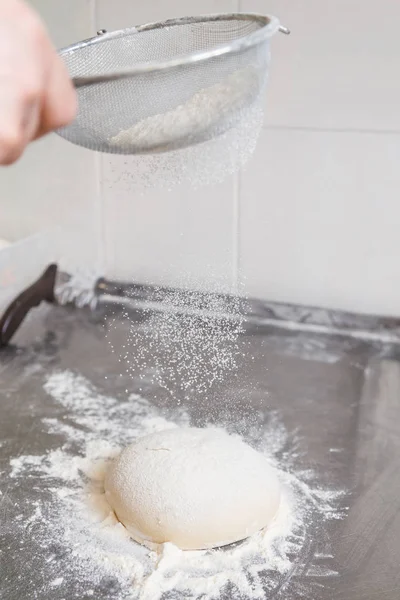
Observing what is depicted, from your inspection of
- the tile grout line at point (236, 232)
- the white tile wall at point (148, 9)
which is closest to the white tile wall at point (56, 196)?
the white tile wall at point (148, 9)

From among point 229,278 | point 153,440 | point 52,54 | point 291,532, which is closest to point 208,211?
point 229,278

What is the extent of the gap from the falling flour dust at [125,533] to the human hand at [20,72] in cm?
45

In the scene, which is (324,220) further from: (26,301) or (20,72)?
(20,72)

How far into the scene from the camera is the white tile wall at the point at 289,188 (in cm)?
108

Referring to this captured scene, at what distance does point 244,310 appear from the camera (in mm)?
1219

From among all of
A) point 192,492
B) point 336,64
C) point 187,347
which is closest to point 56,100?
point 192,492

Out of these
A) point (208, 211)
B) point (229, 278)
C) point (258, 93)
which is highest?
point (258, 93)

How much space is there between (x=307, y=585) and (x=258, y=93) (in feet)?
1.73

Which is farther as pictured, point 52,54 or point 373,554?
point 373,554

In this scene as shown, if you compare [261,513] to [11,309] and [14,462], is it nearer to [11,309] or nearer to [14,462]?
[14,462]

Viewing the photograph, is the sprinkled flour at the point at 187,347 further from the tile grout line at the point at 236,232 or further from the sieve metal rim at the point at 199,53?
the sieve metal rim at the point at 199,53

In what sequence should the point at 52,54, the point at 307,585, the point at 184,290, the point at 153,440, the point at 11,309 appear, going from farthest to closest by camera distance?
the point at 11,309
the point at 184,290
the point at 153,440
the point at 307,585
the point at 52,54

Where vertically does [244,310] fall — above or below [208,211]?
below

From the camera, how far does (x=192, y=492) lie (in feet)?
2.53
